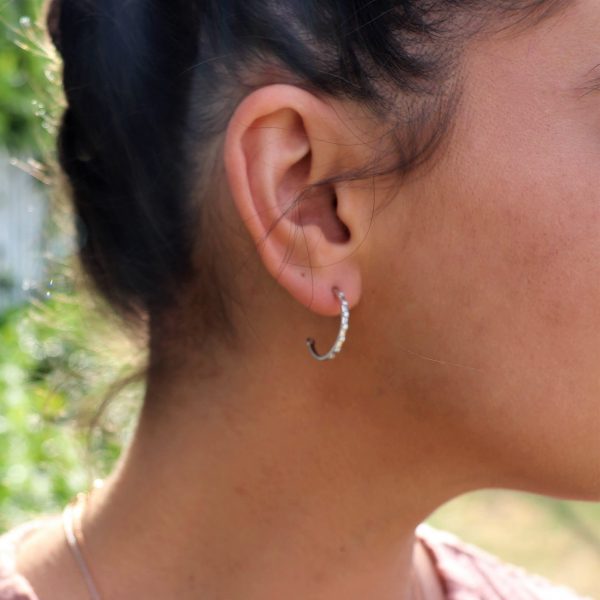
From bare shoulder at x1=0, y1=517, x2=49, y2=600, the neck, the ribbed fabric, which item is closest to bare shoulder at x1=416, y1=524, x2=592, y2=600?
the ribbed fabric

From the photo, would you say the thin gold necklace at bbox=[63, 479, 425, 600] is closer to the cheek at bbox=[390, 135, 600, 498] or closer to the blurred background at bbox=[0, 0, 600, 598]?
the blurred background at bbox=[0, 0, 600, 598]

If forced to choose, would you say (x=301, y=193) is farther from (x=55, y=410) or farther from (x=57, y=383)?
(x=55, y=410)

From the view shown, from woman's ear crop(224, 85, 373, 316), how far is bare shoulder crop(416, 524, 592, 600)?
0.81 meters

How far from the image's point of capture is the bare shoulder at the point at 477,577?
87.3 inches

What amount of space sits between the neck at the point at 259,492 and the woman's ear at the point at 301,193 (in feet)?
0.67

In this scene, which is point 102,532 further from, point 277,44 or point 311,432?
point 277,44

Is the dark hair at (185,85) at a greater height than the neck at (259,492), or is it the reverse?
the dark hair at (185,85)

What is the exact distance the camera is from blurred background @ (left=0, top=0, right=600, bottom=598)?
2240 millimetres

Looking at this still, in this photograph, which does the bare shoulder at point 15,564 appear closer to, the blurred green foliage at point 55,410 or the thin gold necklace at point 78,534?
the thin gold necklace at point 78,534

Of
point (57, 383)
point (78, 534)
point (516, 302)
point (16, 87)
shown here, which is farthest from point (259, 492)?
point (16, 87)

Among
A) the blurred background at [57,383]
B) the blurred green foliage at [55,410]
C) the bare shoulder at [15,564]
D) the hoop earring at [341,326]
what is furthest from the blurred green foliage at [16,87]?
the hoop earring at [341,326]

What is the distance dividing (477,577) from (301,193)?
1.05 meters

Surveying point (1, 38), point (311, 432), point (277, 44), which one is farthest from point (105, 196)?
point (1, 38)

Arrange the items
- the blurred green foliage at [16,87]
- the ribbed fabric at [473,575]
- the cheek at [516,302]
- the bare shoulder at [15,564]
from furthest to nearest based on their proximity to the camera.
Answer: the blurred green foliage at [16,87] < the ribbed fabric at [473,575] < the bare shoulder at [15,564] < the cheek at [516,302]
